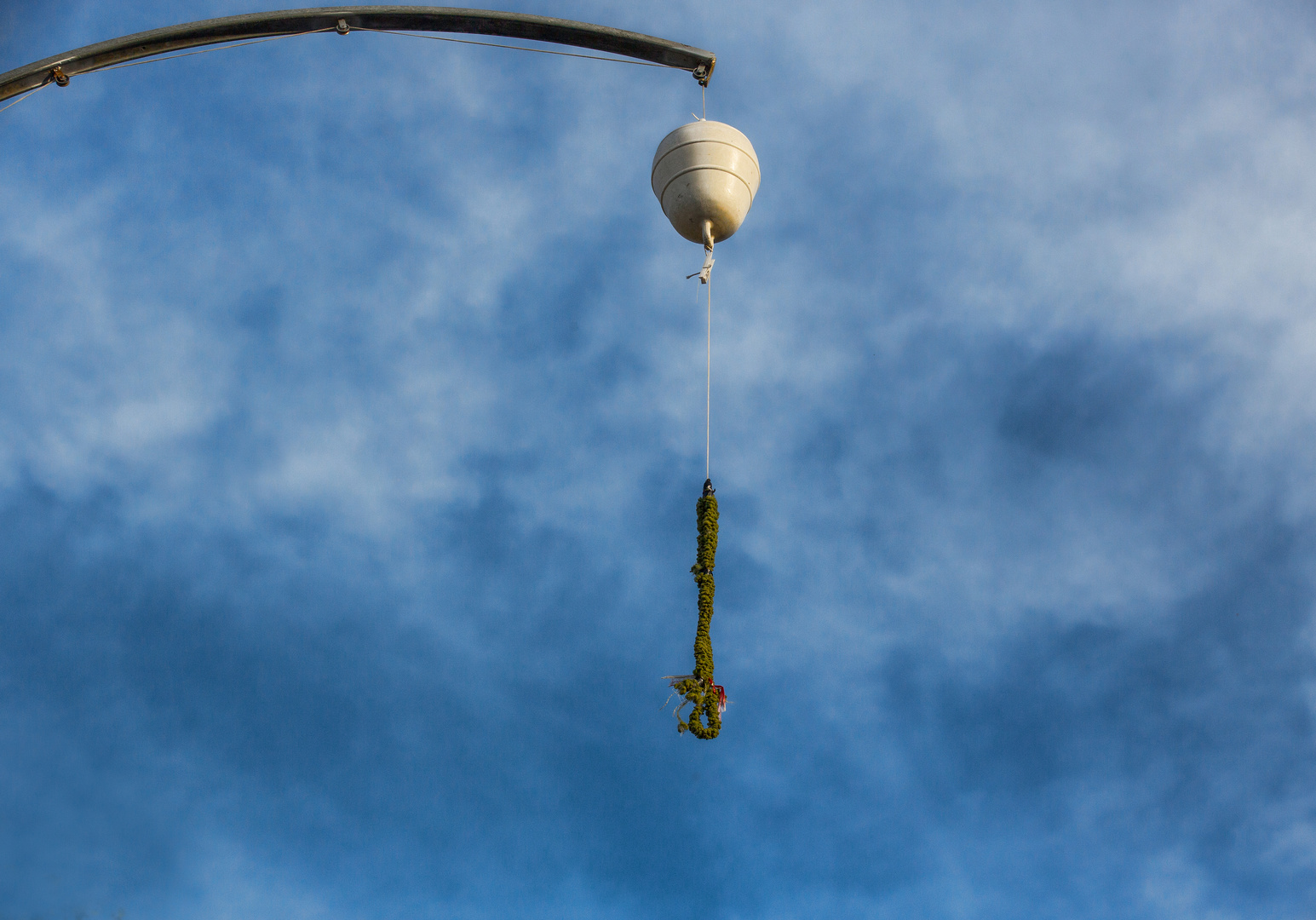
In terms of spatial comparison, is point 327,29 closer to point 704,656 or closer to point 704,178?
point 704,178

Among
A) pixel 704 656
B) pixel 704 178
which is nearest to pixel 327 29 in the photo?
pixel 704 178

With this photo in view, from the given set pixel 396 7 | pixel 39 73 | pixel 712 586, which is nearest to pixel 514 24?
pixel 396 7

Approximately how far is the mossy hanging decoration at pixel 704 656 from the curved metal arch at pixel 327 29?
3.72 meters

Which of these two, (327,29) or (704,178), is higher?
(704,178)

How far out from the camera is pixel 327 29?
300 inches

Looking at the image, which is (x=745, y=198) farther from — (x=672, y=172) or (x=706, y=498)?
(x=706, y=498)

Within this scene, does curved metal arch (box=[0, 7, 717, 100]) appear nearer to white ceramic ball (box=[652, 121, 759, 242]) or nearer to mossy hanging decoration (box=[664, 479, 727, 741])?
white ceramic ball (box=[652, 121, 759, 242])

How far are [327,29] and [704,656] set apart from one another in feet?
18.1

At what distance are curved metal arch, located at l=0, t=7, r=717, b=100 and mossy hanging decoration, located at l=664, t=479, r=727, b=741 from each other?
3.72 metres

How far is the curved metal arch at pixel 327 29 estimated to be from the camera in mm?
7340

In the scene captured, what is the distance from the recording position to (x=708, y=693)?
800cm

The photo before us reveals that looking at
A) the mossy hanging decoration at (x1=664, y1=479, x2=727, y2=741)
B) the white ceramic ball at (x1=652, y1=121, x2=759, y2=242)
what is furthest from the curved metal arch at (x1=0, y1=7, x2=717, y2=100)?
the mossy hanging decoration at (x1=664, y1=479, x2=727, y2=741)

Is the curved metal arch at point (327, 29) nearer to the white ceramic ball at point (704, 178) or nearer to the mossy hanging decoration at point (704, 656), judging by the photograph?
the white ceramic ball at point (704, 178)

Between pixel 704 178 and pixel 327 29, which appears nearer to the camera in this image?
pixel 327 29
